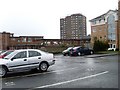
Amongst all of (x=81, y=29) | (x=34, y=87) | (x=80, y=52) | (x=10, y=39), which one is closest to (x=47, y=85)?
(x=34, y=87)

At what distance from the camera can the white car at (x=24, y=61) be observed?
1268 centimetres

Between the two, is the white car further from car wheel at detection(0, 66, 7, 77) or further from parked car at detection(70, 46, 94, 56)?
parked car at detection(70, 46, 94, 56)

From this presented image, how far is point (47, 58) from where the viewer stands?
1471cm

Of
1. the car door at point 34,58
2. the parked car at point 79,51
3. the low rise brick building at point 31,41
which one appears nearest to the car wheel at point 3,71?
the car door at point 34,58

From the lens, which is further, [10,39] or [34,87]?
[10,39]

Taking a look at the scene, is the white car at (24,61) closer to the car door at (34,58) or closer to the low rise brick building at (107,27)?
the car door at (34,58)

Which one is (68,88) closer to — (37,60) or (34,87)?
(34,87)

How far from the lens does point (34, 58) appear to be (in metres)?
13.9

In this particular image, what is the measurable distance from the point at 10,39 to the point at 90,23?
31954mm

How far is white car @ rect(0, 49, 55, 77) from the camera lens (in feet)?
41.6

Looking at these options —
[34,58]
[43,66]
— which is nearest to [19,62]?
[34,58]

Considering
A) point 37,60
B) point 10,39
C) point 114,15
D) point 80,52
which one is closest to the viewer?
point 37,60

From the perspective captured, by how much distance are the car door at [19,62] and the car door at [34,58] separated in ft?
1.06

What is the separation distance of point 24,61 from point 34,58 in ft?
2.66
